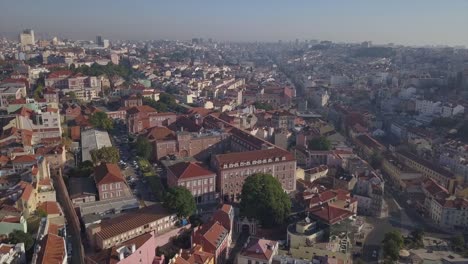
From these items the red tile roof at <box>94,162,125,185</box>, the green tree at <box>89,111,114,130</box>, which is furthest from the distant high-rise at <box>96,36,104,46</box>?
the red tile roof at <box>94,162,125,185</box>

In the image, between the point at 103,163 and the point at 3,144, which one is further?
the point at 3,144

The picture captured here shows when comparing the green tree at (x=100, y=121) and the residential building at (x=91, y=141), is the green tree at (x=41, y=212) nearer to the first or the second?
the residential building at (x=91, y=141)

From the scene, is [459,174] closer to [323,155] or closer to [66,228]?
[323,155]

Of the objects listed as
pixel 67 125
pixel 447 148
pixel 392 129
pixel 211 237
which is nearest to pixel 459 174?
pixel 447 148

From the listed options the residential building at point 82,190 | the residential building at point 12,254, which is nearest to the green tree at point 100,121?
the residential building at point 82,190

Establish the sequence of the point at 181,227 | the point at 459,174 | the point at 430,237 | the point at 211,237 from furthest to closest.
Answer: the point at 459,174
the point at 430,237
the point at 181,227
the point at 211,237

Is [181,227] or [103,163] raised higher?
[103,163]
